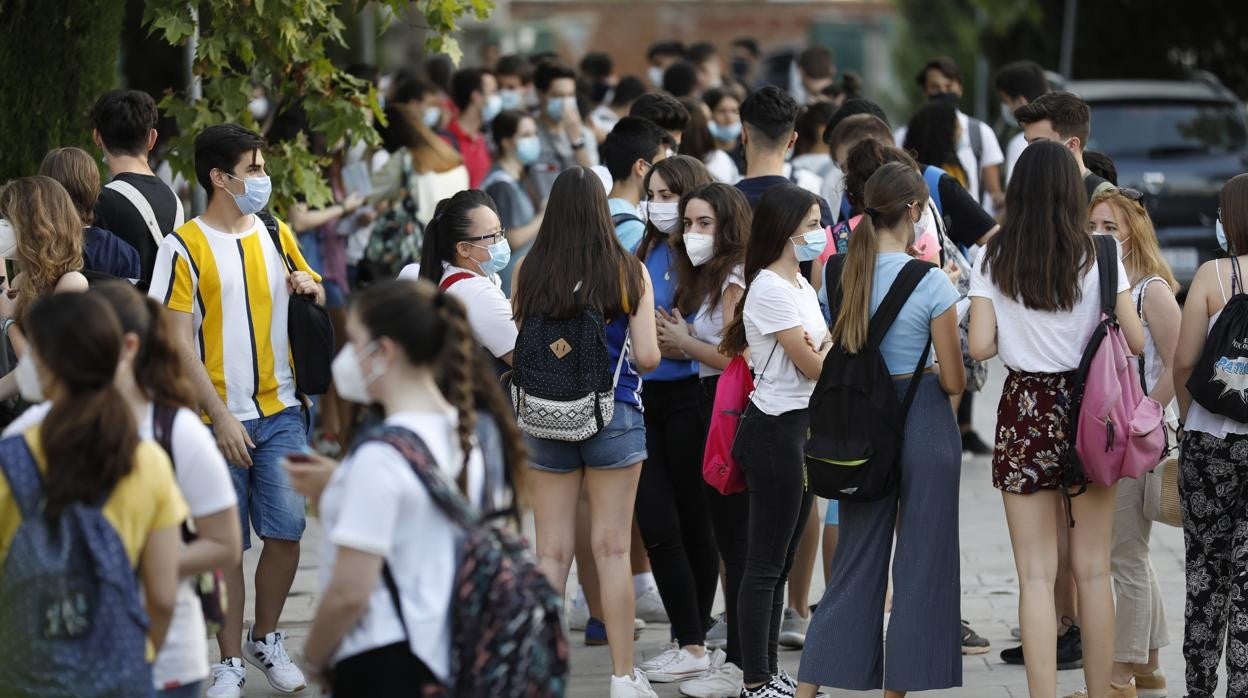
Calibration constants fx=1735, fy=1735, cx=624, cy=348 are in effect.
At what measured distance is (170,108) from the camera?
7211mm

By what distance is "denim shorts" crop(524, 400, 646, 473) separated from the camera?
18.3 feet

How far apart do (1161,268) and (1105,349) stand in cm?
81

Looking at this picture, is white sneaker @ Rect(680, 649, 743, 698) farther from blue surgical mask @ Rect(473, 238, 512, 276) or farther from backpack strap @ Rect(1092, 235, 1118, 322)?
backpack strap @ Rect(1092, 235, 1118, 322)

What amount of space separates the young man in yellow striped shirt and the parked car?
9.26 meters

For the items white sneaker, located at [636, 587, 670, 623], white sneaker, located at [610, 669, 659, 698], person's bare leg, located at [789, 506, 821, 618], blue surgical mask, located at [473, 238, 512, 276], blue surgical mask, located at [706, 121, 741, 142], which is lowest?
white sneaker, located at [636, 587, 670, 623]

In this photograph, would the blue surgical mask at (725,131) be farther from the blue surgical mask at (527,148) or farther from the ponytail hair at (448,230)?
the ponytail hair at (448,230)

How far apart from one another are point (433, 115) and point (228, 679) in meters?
6.36

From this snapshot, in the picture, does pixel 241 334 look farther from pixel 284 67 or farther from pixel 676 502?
pixel 284 67

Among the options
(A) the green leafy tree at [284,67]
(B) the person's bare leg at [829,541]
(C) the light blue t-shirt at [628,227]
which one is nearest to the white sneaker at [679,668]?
(B) the person's bare leg at [829,541]

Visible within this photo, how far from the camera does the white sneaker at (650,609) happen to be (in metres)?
7.08

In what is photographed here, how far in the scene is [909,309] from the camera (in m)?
5.15

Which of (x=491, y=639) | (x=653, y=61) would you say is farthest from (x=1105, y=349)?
(x=653, y=61)

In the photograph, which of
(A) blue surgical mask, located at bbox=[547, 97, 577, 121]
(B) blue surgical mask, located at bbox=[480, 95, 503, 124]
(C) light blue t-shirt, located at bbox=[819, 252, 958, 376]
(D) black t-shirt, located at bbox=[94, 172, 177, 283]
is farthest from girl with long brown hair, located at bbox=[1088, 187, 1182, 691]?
(B) blue surgical mask, located at bbox=[480, 95, 503, 124]

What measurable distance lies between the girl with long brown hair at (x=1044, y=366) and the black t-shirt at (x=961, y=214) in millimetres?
1829
